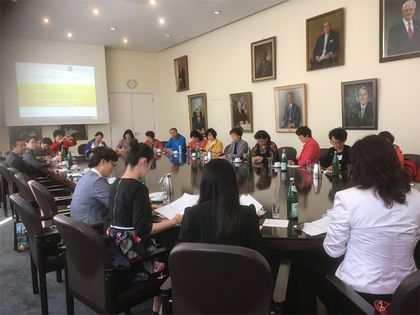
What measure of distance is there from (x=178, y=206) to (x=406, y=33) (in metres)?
3.68

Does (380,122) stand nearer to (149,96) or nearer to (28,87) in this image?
(149,96)

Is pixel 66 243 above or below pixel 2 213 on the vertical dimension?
above

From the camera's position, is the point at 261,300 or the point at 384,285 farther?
the point at 384,285

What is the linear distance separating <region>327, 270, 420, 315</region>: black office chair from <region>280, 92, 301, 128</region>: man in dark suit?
445 cm

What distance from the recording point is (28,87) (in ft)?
23.0

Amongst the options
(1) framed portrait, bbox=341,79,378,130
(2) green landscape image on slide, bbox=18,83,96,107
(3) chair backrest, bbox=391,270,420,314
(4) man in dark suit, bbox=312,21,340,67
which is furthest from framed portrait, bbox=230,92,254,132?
(3) chair backrest, bbox=391,270,420,314

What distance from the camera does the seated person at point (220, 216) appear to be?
4.48ft

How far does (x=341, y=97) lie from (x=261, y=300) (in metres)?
4.27

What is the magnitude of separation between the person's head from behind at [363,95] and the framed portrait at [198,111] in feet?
12.4

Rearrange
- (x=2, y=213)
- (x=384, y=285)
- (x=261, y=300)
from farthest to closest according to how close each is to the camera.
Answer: (x=2, y=213), (x=384, y=285), (x=261, y=300)

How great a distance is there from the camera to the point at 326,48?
490cm

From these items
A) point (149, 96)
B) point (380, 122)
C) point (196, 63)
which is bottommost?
point (380, 122)

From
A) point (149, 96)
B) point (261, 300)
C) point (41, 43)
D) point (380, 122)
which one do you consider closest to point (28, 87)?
point (41, 43)

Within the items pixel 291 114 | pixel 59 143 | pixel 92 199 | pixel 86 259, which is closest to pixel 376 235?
pixel 86 259
